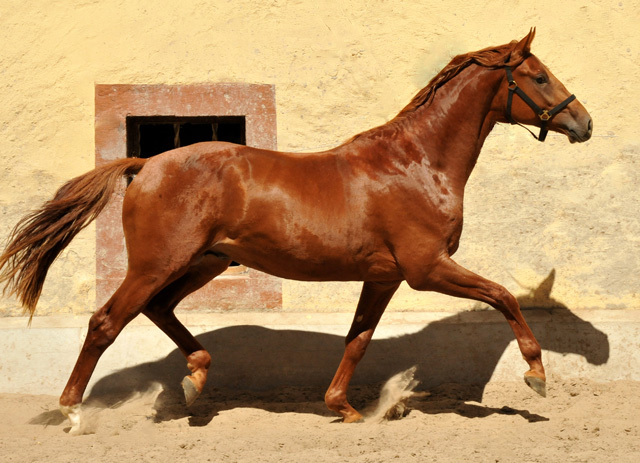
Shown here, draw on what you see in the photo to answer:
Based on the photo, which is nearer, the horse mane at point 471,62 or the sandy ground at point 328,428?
the sandy ground at point 328,428

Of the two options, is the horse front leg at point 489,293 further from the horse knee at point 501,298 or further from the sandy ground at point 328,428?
the sandy ground at point 328,428

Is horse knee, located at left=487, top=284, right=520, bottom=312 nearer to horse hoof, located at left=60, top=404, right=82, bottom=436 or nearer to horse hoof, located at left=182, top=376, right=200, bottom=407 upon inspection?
horse hoof, located at left=182, top=376, right=200, bottom=407

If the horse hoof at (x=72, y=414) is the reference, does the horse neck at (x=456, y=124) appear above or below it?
above

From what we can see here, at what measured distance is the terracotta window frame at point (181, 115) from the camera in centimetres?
570

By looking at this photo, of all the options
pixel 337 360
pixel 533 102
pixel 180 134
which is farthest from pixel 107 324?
pixel 533 102

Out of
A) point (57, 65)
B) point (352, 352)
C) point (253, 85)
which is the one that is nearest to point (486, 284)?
point (352, 352)

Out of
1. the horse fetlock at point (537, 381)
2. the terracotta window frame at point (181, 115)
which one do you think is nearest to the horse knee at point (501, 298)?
the horse fetlock at point (537, 381)

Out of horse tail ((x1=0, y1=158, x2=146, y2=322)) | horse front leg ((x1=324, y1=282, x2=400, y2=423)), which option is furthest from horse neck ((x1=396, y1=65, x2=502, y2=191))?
horse tail ((x1=0, y1=158, x2=146, y2=322))

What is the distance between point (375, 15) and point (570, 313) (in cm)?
278

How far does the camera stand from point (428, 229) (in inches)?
179

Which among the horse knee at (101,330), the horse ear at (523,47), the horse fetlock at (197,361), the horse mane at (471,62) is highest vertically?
the horse ear at (523,47)

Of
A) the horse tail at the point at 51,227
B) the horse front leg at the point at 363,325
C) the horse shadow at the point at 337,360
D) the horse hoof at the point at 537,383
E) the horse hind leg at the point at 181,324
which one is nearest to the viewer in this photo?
the horse hoof at the point at 537,383

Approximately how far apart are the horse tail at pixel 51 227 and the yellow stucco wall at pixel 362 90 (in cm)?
100

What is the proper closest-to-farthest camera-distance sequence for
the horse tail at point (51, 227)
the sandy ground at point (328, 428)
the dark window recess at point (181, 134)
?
the sandy ground at point (328, 428), the horse tail at point (51, 227), the dark window recess at point (181, 134)
